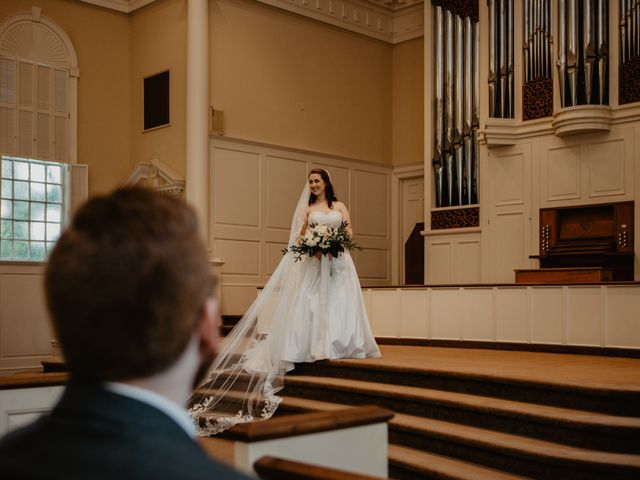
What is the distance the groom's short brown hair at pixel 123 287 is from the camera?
35.1 inches

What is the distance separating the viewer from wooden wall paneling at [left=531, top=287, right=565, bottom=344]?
7.79 meters

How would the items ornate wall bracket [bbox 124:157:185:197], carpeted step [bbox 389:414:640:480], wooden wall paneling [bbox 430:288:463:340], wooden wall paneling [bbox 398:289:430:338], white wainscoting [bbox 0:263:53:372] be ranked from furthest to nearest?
ornate wall bracket [bbox 124:157:185:197]
white wainscoting [bbox 0:263:53:372]
wooden wall paneling [bbox 398:289:430:338]
wooden wall paneling [bbox 430:288:463:340]
carpeted step [bbox 389:414:640:480]

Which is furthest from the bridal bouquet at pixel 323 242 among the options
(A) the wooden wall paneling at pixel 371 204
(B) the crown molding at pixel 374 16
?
(B) the crown molding at pixel 374 16

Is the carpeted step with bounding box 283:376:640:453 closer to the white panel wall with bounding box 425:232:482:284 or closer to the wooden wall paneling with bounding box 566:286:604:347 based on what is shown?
the wooden wall paneling with bounding box 566:286:604:347

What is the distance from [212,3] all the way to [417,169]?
4053mm

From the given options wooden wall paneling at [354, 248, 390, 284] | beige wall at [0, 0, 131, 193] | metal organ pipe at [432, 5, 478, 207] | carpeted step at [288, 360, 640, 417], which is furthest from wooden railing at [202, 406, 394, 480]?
wooden wall paneling at [354, 248, 390, 284]

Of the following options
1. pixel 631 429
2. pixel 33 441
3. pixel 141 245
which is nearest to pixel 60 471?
pixel 33 441

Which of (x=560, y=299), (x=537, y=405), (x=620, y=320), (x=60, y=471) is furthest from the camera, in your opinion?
(x=560, y=299)

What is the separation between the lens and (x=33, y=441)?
2.82 feet

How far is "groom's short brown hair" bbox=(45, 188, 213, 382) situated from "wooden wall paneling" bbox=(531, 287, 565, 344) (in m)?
7.31

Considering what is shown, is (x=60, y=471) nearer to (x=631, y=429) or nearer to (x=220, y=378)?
(x=631, y=429)

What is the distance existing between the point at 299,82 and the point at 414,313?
416cm

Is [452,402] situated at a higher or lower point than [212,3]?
lower

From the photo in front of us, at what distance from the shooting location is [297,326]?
698 centimetres
